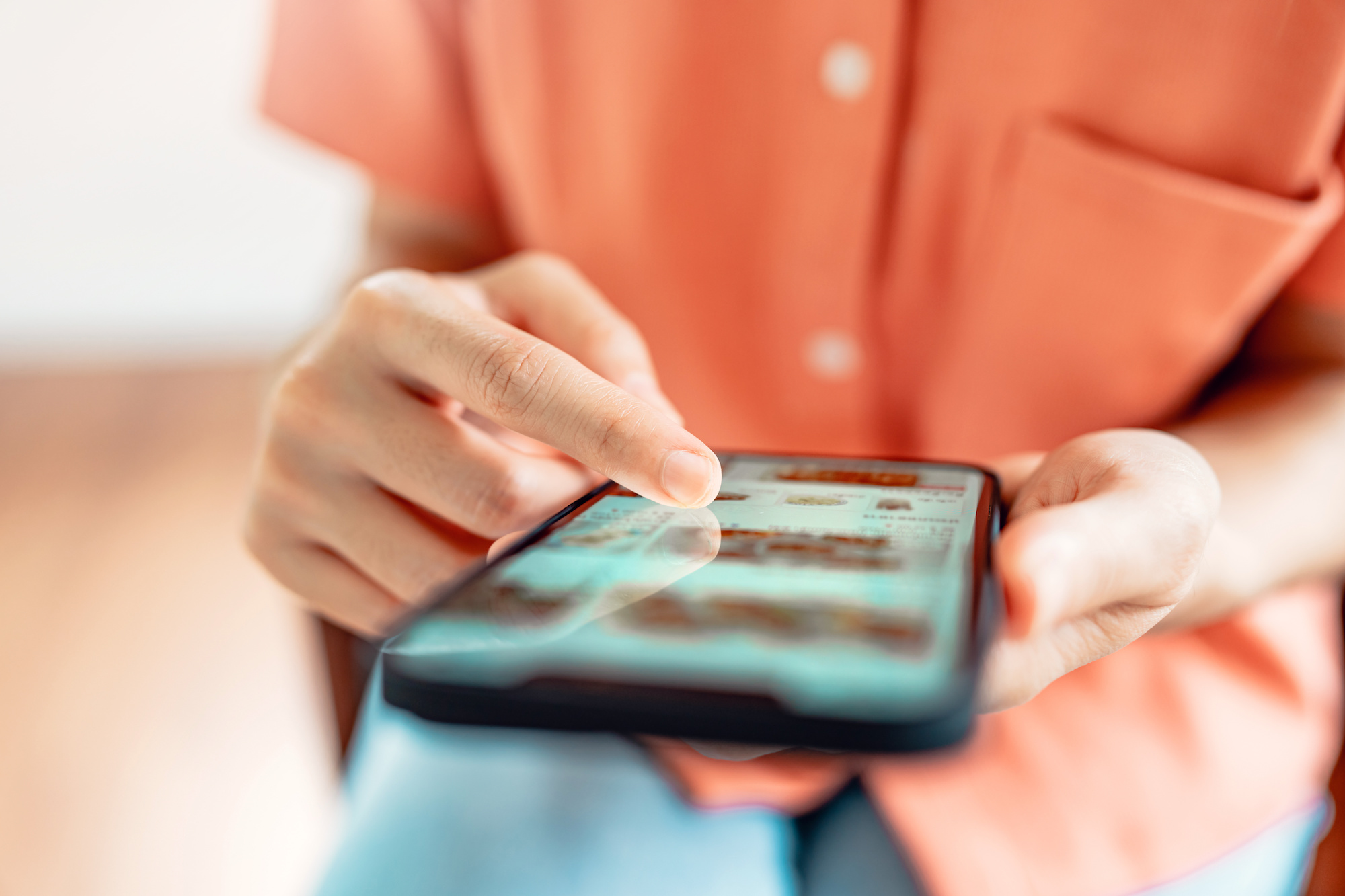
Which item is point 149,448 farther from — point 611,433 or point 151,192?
point 611,433

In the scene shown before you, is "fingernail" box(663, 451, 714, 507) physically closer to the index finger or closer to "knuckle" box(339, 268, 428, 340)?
the index finger

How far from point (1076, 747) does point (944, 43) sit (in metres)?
0.29

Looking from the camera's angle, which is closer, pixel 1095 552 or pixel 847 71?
pixel 1095 552

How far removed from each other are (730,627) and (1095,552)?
84 mm

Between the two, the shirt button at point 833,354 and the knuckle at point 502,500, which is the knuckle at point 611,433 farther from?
the shirt button at point 833,354

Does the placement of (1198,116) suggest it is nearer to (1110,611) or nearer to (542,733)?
(1110,611)

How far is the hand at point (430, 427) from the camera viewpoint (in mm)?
277

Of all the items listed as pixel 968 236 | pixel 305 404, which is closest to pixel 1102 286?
pixel 968 236

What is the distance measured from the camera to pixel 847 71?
0.38m

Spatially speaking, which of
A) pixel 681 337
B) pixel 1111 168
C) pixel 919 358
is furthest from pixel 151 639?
pixel 1111 168

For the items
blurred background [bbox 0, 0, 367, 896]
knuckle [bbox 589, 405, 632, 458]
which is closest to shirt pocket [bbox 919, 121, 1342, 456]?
knuckle [bbox 589, 405, 632, 458]

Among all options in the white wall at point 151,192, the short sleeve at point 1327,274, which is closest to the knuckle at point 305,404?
the short sleeve at point 1327,274

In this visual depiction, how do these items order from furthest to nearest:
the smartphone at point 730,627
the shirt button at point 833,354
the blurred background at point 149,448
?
1. the blurred background at point 149,448
2. the shirt button at point 833,354
3. the smartphone at point 730,627

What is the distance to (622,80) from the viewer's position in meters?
0.44
